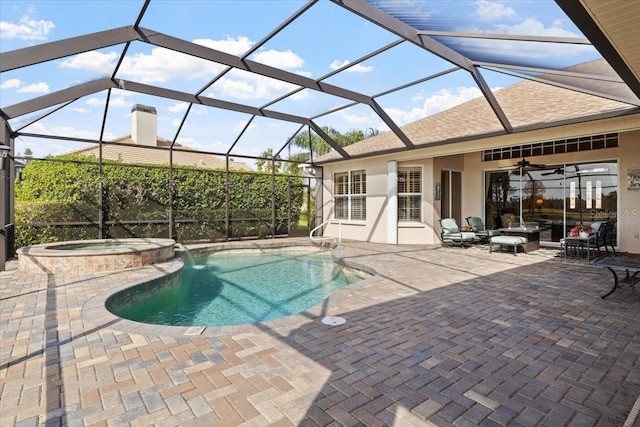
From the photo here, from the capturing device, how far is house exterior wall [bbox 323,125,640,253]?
29.6 ft

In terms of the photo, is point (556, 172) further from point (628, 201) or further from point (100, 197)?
point (100, 197)

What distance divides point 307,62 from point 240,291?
214 inches

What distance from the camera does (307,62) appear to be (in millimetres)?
7719

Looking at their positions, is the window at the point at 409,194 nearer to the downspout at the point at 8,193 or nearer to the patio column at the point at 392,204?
the patio column at the point at 392,204

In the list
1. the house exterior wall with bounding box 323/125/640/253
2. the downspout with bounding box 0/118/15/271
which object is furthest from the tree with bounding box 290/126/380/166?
the downspout with bounding box 0/118/15/271

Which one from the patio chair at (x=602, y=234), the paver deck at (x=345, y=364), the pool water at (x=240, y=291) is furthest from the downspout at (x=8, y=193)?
the patio chair at (x=602, y=234)

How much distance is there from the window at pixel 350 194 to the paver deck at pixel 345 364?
8.36 metres

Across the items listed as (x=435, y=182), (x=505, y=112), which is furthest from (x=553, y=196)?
(x=435, y=182)

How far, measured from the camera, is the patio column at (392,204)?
11.9 metres

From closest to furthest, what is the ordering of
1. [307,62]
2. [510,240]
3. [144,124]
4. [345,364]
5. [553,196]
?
[345,364], [307,62], [510,240], [553,196], [144,124]

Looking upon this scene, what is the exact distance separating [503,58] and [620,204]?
20.8 feet

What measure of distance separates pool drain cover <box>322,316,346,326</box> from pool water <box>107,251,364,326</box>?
1599mm

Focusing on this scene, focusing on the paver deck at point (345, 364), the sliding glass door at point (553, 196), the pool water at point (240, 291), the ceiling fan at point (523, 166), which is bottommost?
the pool water at point (240, 291)

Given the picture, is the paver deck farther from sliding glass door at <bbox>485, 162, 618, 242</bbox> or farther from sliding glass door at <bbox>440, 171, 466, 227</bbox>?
sliding glass door at <bbox>440, 171, 466, 227</bbox>
